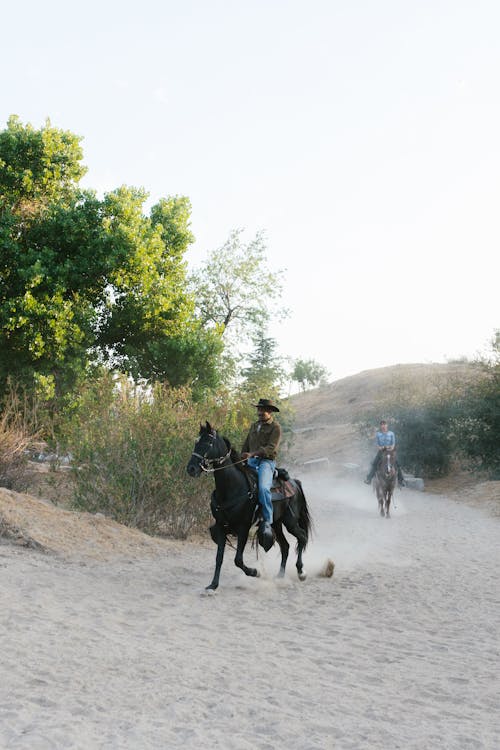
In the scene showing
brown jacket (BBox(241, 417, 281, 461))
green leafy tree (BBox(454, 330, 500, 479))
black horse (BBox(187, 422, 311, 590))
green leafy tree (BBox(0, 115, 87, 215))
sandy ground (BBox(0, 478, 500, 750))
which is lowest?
sandy ground (BBox(0, 478, 500, 750))

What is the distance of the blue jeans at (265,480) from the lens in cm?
995

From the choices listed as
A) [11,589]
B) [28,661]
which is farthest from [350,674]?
[11,589]

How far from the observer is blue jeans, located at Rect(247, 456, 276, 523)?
995 centimetres

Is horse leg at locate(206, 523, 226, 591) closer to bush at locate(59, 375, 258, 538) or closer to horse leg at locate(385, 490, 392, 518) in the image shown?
bush at locate(59, 375, 258, 538)

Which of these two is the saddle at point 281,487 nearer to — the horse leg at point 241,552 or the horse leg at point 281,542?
the horse leg at point 281,542

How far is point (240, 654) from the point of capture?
21.3ft

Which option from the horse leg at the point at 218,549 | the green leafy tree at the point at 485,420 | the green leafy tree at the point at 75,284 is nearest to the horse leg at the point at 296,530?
the horse leg at the point at 218,549

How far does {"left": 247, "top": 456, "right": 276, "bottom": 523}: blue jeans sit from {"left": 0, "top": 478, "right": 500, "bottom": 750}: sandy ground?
1049 mm

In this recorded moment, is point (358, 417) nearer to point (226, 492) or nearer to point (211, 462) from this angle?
point (226, 492)

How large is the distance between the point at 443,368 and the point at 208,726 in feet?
275

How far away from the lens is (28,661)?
571cm

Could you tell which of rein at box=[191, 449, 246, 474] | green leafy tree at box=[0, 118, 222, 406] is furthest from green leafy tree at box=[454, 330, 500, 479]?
rein at box=[191, 449, 246, 474]

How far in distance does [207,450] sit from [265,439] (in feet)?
4.80

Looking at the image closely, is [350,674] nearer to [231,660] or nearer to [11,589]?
[231,660]
